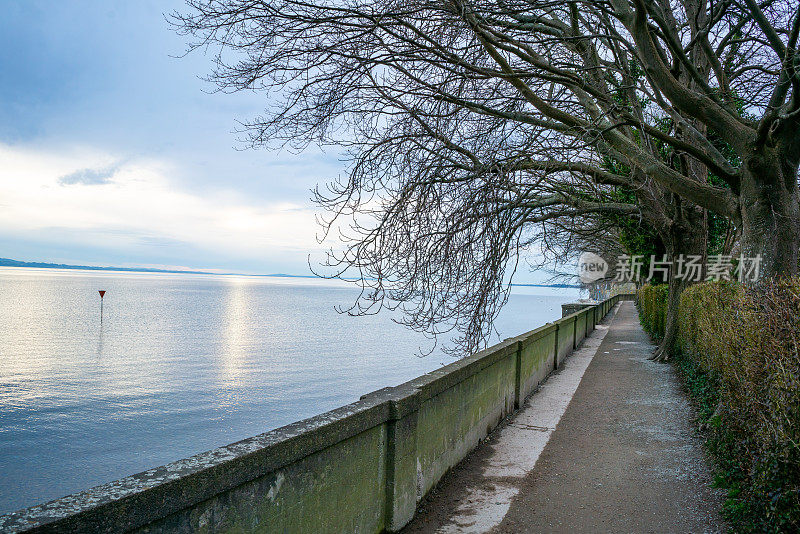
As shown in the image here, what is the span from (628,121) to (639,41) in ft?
3.83

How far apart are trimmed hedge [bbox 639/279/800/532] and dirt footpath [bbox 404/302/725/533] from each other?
0.45 metres

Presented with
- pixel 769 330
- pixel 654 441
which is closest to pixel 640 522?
pixel 769 330

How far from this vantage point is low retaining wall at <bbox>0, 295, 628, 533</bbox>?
2359 millimetres

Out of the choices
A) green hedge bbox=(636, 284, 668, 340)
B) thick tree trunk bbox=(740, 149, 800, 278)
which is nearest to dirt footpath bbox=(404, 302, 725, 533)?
thick tree trunk bbox=(740, 149, 800, 278)

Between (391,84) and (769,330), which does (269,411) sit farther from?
(769,330)

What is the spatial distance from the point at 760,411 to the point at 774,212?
5.30 m

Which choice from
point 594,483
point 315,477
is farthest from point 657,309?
point 315,477

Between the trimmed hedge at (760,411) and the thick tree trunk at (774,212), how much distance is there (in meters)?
1.87

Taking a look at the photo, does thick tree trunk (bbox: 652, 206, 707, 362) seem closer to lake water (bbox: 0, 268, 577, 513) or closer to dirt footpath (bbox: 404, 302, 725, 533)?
dirt footpath (bbox: 404, 302, 725, 533)

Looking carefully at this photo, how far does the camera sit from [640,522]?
5172 millimetres

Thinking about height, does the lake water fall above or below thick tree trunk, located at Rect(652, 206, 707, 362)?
below

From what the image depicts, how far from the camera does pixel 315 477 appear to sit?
3615mm

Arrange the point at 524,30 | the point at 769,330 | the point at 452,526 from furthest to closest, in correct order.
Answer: the point at 524,30 < the point at 452,526 < the point at 769,330

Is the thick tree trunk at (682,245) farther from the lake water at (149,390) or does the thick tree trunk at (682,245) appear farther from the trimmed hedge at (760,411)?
the lake water at (149,390)
